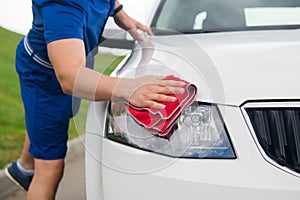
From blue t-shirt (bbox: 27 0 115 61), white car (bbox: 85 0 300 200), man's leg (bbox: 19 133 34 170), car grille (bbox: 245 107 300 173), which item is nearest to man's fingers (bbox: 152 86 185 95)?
white car (bbox: 85 0 300 200)

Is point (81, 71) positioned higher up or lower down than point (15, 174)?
higher up

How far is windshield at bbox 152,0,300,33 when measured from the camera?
331 centimetres

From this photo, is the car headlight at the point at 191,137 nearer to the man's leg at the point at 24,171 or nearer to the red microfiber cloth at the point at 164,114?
the red microfiber cloth at the point at 164,114

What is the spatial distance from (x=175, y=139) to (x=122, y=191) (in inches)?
10.9

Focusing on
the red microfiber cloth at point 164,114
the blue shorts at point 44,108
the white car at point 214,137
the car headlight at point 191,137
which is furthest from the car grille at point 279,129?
the blue shorts at point 44,108

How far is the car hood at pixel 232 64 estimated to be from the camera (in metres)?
2.20

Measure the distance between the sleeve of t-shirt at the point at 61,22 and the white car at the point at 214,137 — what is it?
324mm

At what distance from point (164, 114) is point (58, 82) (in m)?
0.81

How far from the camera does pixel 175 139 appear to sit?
2213 mm

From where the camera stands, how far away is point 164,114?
82.9 inches

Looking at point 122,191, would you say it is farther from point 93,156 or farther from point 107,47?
point 107,47

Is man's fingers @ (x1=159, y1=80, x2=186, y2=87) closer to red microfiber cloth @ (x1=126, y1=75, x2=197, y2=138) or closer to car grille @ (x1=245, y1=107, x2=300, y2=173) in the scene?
red microfiber cloth @ (x1=126, y1=75, x2=197, y2=138)

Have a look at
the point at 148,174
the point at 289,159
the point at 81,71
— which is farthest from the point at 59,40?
the point at 289,159

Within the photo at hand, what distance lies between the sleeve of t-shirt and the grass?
0.29 meters
